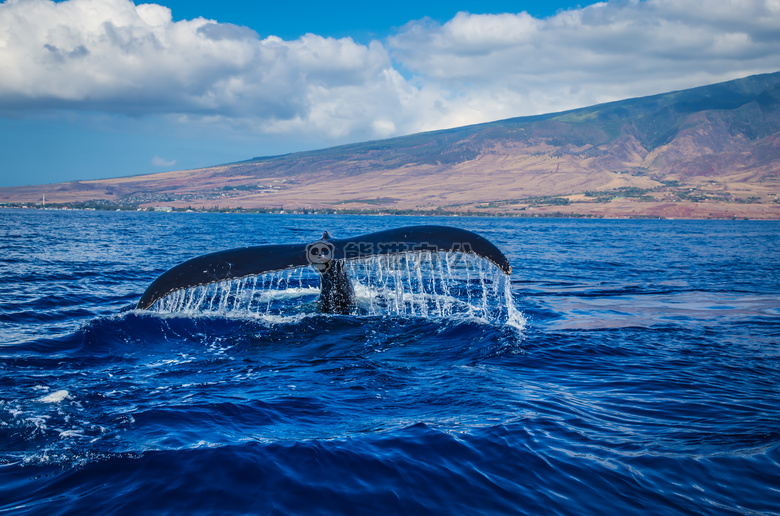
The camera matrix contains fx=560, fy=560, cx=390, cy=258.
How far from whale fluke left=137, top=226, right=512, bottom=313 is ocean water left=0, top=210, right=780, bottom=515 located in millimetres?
989

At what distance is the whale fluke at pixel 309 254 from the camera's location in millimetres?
6637

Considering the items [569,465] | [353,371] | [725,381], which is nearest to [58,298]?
[353,371]

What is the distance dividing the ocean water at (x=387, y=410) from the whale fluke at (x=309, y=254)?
38.9 inches

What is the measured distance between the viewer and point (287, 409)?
17.2 ft

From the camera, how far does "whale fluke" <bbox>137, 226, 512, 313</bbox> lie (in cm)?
664

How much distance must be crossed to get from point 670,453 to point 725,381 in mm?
2432

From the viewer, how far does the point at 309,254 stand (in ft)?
25.0

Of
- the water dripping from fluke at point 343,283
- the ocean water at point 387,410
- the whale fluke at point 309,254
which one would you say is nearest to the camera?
the ocean water at point 387,410

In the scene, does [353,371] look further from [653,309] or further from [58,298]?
[58,298]

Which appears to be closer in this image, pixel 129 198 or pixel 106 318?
pixel 106 318

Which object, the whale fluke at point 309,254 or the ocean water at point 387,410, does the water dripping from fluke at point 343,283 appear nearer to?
the whale fluke at point 309,254

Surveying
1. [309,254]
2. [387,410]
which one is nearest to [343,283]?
[309,254]

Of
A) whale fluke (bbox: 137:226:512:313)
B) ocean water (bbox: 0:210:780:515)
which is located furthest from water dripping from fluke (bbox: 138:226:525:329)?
ocean water (bbox: 0:210:780:515)

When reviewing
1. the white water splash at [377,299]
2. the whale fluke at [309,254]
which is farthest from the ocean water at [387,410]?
the whale fluke at [309,254]
